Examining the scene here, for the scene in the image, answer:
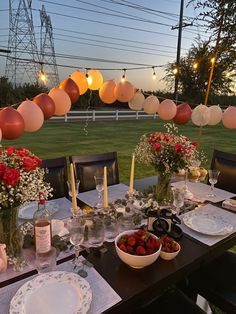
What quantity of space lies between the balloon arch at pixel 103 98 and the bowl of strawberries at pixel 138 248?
1038 millimetres

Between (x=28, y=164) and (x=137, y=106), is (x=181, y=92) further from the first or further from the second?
(x=28, y=164)

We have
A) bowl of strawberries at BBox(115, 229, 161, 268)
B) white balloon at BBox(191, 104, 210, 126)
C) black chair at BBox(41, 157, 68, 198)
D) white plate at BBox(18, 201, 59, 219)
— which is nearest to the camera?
bowl of strawberries at BBox(115, 229, 161, 268)

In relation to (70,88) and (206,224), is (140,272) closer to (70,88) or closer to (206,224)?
(206,224)

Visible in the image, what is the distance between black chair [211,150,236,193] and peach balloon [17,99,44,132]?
5.73 feet

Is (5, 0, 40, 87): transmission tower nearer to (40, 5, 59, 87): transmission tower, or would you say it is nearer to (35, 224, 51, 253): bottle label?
(40, 5, 59, 87): transmission tower

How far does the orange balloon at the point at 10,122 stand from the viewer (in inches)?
61.8

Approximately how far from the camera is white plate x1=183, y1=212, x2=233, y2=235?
134 cm

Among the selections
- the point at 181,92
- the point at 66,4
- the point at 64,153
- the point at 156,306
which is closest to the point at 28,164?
the point at 156,306

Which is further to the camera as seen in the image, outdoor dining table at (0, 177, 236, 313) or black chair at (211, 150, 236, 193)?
black chair at (211, 150, 236, 193)

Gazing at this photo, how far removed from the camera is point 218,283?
1.41 meters

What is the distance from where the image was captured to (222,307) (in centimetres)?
132

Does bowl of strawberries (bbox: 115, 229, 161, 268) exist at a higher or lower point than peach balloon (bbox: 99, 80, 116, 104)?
lower

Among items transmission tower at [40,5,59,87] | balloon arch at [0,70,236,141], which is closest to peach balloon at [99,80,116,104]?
balloon arch at [0,70,236,141]

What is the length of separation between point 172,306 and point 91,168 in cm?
126
